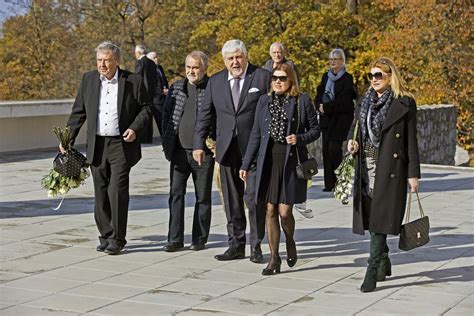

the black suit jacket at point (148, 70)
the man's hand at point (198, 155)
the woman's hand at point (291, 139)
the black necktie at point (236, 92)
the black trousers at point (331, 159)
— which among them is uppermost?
the black suit jacket at point (148, 70)

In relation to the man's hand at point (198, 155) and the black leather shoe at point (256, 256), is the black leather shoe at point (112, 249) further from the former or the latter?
the black leather shoe at point (256, 256)

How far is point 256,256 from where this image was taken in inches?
351

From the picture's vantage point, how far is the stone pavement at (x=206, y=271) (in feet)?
23.7

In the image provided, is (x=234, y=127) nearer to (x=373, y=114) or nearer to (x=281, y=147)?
(x=281, y=147)

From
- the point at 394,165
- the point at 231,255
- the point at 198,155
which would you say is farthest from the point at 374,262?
the point at 198,155

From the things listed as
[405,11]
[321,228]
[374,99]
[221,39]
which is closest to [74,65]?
[221,39]

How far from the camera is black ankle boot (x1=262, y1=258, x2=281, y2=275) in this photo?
8.38 meters

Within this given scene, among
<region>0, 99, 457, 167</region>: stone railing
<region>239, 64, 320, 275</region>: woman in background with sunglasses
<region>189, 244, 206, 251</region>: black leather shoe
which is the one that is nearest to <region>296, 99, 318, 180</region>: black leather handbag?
<region>239, 64, 320, 275</region>: woman in background with sunglasses

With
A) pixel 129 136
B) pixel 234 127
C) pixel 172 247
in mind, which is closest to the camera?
pixel 234 127

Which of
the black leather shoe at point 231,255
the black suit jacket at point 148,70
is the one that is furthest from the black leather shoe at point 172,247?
the black suit jacket at point 148,70

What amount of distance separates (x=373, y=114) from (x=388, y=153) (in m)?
0.32

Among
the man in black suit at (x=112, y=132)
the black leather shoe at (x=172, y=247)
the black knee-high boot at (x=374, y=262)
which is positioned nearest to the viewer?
the black knee-high boot at (x=374, y=262)

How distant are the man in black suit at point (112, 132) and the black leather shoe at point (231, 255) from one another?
2.88ft

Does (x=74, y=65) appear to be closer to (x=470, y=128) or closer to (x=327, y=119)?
(x=470, y=128)
